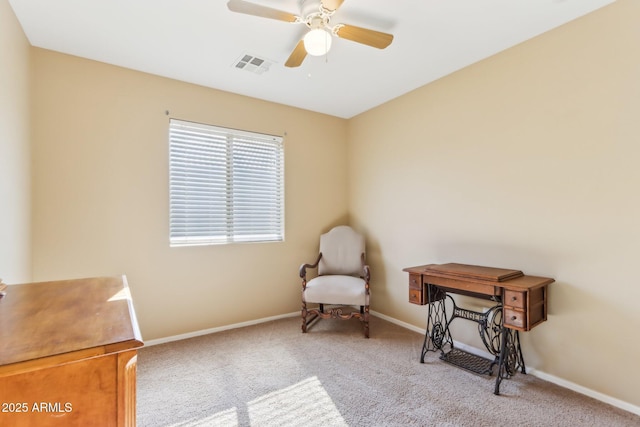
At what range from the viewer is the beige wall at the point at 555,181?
1.88 m

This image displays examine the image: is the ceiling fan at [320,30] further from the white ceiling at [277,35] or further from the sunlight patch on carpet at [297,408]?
the sunlight patch on carpet at [297,408]

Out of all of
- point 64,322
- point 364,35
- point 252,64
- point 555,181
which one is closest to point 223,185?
point 252,64

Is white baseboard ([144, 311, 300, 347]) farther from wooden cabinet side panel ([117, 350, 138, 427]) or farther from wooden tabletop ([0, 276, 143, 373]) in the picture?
wooden cabinet side panel ([117, 350, 138, 427])

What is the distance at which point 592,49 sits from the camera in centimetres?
200

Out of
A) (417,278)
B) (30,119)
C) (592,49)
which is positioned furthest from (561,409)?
(30,119)

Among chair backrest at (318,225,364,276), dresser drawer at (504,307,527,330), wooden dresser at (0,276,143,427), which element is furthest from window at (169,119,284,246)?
dresser drawer at (504,307,527,330)

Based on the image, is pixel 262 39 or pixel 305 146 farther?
pixel 305 146

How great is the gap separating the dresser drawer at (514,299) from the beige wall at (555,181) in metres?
0.44

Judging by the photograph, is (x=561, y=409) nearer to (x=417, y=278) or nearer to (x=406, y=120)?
(x=417, y=278)

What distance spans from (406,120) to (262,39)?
1.73m

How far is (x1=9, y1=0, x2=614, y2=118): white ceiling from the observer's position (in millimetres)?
1943

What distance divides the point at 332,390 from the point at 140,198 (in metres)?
2.32

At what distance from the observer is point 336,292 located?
3033 mm

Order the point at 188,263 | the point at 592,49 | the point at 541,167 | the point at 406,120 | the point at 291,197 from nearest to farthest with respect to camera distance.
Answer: the point at 592,49
the point at 541,167
the point at 188,263
the point at 406,120
the point at 291,197
